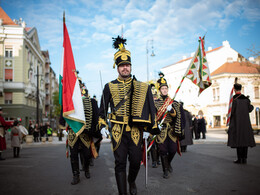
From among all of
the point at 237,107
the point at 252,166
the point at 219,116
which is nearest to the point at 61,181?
the point at 252,166

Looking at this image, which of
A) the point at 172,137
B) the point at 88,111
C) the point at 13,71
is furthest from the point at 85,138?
the point at 13,71

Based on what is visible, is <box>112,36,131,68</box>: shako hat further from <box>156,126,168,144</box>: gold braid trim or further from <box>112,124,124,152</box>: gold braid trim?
<box>156,126,168,144</box>: gold braid trim

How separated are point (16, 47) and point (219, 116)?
38.1 meters

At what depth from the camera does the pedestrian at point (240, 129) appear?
8.05 m

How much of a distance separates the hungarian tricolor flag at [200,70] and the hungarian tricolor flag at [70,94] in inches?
121

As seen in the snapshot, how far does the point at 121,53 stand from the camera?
194 inches

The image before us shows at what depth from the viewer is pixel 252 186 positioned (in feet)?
17.2

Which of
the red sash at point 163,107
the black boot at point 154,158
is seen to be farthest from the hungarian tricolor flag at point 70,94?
the black boot at point 154,158

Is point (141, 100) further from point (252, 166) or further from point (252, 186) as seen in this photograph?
point (252, 166)

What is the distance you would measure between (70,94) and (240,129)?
535cm

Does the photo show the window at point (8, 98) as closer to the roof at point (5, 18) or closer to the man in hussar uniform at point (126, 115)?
the roof at point (5, 18)

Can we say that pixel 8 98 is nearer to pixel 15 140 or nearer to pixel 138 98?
pixel 15 140

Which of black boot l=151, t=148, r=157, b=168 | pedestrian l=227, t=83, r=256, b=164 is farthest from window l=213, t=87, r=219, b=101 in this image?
black boot l=151, t=148, r=157, b=168

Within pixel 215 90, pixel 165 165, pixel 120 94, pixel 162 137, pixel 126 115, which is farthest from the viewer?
pixel 215 90
